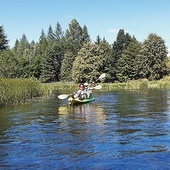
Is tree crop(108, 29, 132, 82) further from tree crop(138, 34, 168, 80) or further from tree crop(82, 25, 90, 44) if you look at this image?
tree crop(82, 25, 90, 44)

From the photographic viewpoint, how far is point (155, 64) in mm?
66562

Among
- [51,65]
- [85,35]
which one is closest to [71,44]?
[51,65]

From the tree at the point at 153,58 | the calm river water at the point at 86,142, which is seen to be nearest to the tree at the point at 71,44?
the tree at the point at 153,58

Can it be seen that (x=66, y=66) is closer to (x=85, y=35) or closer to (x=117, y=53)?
(x=117, y=53)

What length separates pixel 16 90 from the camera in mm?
26062

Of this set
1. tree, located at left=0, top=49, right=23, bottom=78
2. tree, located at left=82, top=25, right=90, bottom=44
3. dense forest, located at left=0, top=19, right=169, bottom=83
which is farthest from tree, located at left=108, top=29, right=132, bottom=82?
tree, located at left=82, top=25, right=90, bottom=44

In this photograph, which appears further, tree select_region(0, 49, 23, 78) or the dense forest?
the dense forest

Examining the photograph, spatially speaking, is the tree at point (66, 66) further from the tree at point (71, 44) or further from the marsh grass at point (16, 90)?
the marsh grass at point (16, 90)

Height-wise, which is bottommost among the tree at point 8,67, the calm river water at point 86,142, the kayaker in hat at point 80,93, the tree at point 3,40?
the calm river water at point 86,142

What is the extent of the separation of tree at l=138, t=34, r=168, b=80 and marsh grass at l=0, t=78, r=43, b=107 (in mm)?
38862

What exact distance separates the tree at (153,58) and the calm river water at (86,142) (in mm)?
49228

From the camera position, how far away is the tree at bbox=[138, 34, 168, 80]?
66.7 meters

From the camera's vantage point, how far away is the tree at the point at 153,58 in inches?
2625

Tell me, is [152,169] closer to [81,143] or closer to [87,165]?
[87,165]
